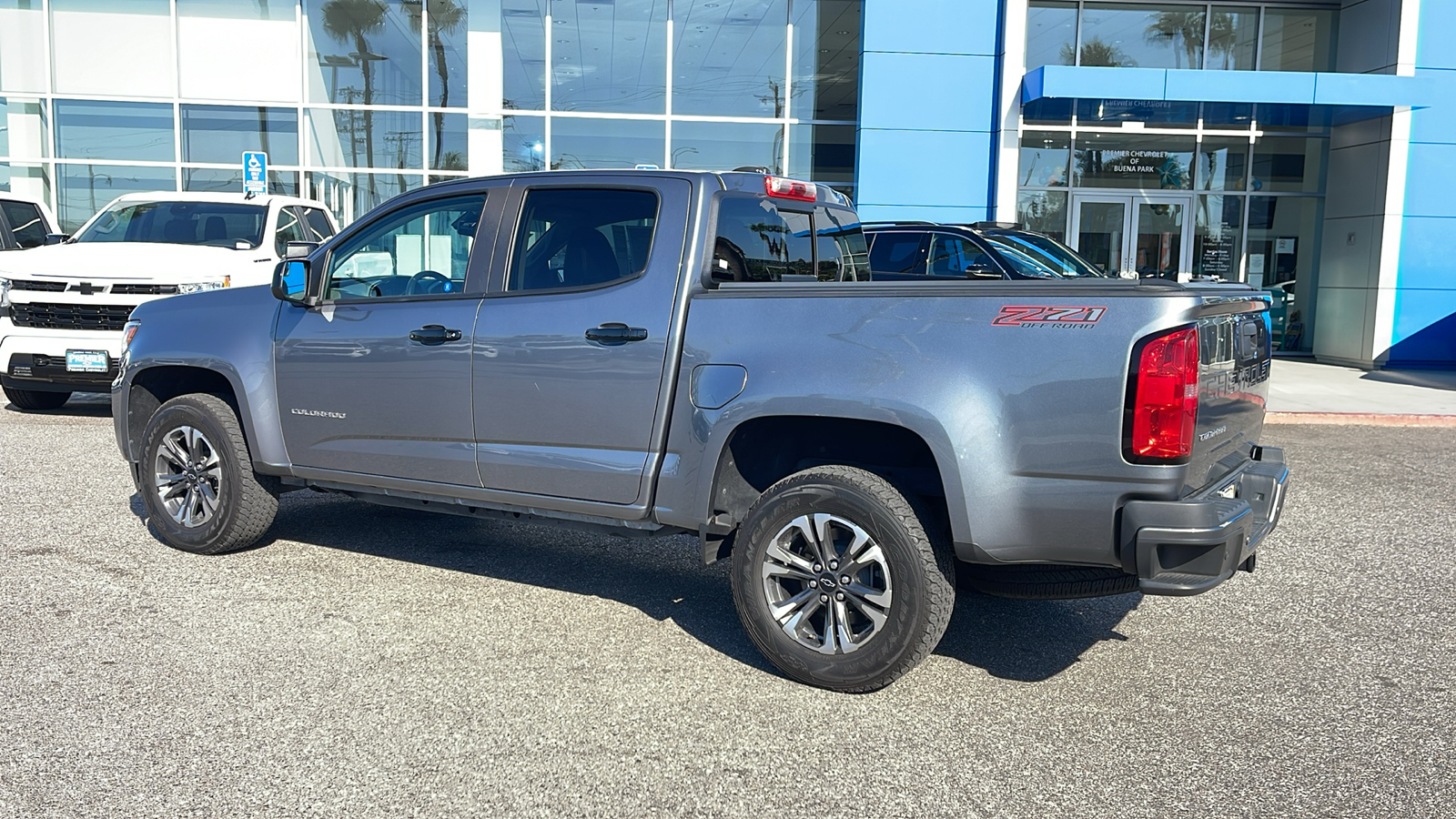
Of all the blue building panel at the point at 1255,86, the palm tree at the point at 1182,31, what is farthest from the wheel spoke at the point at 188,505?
the palm tree at the point at 1182,31

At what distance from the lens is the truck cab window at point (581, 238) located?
477 cm

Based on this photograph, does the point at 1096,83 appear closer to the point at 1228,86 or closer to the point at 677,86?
the point at 1228,86

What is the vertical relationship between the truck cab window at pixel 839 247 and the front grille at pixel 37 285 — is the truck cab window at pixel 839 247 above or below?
above

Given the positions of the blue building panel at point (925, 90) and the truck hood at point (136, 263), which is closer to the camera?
the truck hood at point (136, 263)

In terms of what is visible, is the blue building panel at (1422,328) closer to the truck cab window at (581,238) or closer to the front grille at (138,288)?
the truck cab window at (581,238)

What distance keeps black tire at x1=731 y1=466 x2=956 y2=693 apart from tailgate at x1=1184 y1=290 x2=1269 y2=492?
35.8 inches

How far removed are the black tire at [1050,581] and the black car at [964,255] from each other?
23.7 ft

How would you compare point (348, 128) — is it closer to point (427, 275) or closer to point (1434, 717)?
Answer: point (427, 275)

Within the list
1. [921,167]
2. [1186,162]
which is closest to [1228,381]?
[921,167]

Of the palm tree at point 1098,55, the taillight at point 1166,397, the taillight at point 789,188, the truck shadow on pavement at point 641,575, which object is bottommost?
the truck shadow on pavement at point 641,575

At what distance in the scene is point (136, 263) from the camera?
10.1m

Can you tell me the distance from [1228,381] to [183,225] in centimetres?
1015

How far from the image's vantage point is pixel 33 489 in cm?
738

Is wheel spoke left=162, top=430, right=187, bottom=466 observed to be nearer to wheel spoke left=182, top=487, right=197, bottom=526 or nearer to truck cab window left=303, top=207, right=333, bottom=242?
wheel spoke left=182, top=487, right=197, bottom=526
